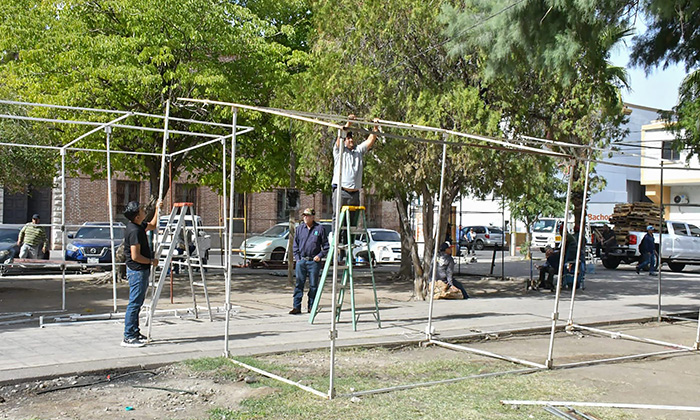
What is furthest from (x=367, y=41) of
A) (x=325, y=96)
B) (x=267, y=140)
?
(x=267, y=140)

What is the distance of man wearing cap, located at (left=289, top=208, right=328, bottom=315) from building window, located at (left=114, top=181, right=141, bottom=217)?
30.6 metres

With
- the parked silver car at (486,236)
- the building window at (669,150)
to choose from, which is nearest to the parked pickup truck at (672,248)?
the building window at (669,150)

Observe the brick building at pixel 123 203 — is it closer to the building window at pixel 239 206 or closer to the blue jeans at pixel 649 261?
the building window at pixel 239 206

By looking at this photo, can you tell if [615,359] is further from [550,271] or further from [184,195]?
[184,195]

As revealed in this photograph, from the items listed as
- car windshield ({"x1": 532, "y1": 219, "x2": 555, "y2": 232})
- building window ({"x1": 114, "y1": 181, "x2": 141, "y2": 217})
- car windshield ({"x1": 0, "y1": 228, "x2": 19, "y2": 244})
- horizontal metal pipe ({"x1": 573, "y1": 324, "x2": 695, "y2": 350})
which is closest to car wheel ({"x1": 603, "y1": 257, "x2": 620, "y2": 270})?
car windshield ({"x1": 532, "y1": 219, "x2": 555, "y2": 232})

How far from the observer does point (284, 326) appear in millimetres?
10977

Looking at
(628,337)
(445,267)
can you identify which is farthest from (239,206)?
(628,337)

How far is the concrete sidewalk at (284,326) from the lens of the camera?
8.21 metres

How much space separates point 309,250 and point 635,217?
2217cm

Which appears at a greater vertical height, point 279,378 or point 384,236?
point 384,236

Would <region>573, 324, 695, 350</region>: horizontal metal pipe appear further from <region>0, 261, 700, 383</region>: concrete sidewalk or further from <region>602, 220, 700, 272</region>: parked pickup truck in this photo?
<region>602, 220, 700, 272</region>: parked pickup truck

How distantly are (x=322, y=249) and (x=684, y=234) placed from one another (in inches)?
794

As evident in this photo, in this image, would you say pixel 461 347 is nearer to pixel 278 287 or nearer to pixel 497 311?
pixel 497 311

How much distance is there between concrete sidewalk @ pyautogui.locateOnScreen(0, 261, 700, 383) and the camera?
26.9 feet
